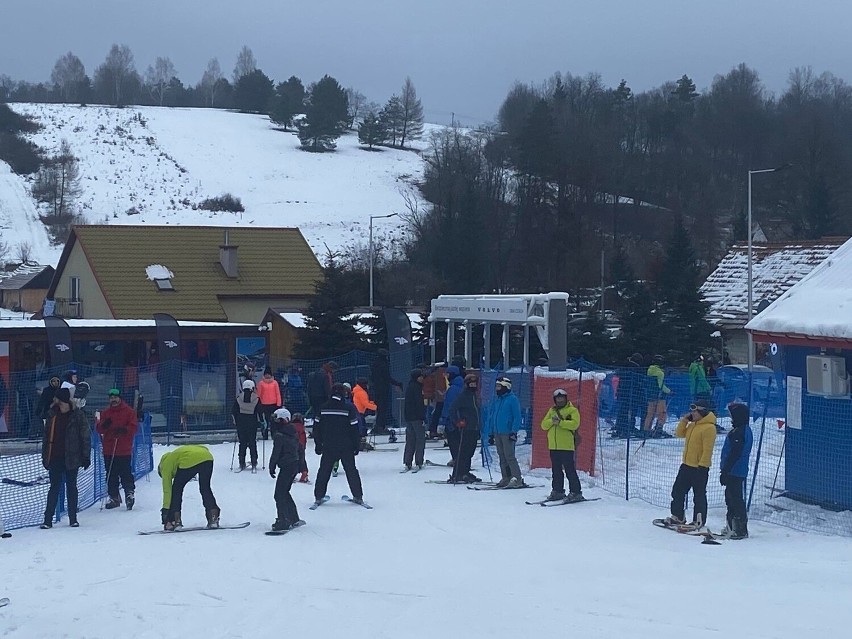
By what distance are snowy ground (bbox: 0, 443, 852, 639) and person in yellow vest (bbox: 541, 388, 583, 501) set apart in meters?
0.40

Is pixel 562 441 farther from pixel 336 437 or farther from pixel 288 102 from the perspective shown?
pixel 288 102

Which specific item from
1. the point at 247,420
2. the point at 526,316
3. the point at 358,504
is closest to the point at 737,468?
the point at 358,504

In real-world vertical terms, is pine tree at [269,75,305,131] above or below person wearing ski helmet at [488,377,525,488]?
above

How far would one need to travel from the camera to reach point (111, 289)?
40.3 m

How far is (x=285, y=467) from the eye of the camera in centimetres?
1248

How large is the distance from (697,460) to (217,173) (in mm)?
93026

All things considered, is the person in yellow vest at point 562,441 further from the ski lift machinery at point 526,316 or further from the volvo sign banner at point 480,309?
the volvo sign banner at point 480,309

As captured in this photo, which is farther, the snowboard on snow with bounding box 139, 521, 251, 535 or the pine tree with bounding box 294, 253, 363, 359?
the pine tree with bounding box 294, 253, 363, 359

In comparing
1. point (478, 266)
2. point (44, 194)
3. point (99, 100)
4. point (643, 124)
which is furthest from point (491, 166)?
point (99, 100)

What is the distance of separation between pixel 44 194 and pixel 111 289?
2169 inches

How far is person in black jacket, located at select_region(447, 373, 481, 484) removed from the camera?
52.2 feet

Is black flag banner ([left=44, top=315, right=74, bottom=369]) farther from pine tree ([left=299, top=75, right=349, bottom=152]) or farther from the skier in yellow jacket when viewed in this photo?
pine tree ([left=299, top=75, right=349, bottom=152])

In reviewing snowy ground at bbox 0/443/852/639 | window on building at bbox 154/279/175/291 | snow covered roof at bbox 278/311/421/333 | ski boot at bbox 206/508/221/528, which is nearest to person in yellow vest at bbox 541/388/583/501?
snowy ground at bbox 0/443/852/639

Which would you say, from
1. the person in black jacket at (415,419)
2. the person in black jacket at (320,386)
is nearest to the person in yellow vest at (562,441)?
the person in black jacket at (415,419)
